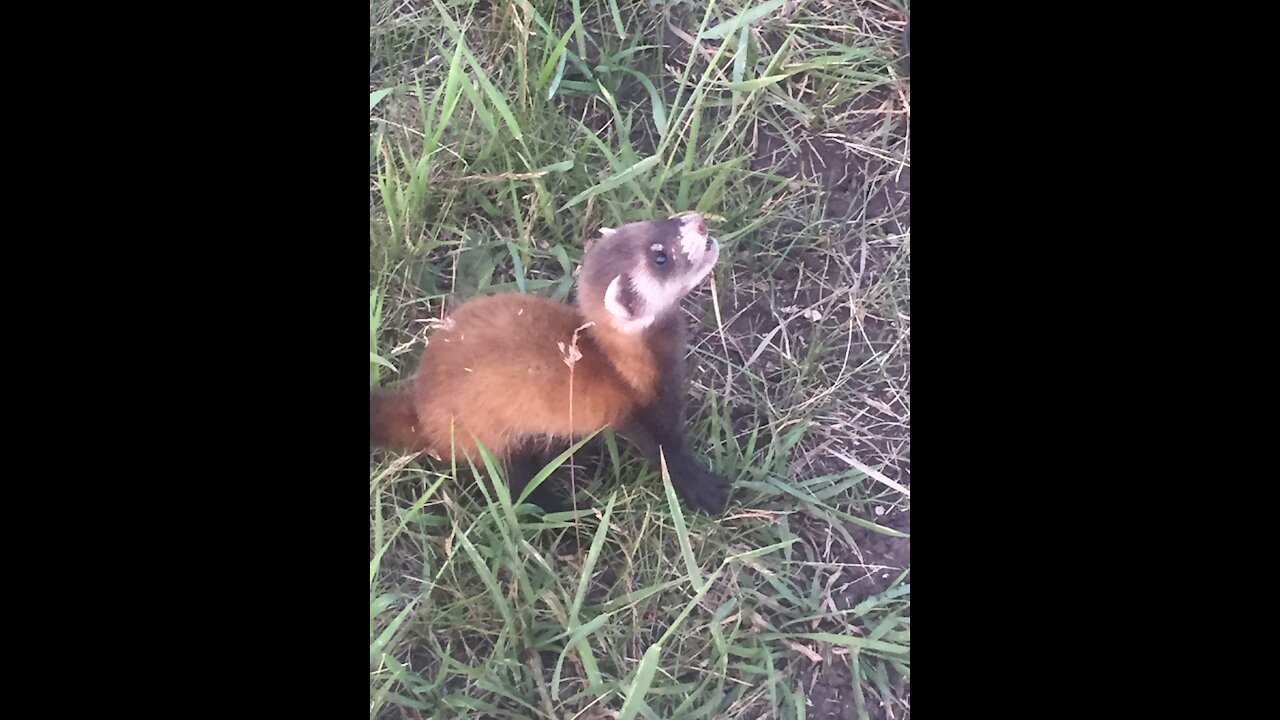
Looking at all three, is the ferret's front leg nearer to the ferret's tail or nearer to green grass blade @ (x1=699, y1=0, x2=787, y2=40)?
the ferret's tail

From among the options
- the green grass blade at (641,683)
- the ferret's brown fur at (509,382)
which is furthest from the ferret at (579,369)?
the green grass blade at (641,683)

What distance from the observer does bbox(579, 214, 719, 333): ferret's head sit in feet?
7.66

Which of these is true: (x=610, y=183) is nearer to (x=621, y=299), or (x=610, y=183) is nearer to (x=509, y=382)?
(x=621, y=299)

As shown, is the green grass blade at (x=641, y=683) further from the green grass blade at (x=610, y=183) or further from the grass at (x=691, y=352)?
the green grass blade at (x=610, y=183)

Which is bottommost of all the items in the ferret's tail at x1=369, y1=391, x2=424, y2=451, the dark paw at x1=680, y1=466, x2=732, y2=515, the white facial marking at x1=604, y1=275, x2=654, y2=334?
the dark paw at x1=680, y1=466, x2=732, y2=515

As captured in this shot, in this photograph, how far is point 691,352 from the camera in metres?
2.36

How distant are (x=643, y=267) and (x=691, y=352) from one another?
191 millimetres

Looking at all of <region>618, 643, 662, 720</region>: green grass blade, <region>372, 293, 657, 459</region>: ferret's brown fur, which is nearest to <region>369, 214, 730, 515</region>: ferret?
<region>372, 293, 657, 459</region>: ferret's brown fur

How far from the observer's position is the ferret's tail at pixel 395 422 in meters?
2.34

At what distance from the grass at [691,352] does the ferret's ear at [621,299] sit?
0.11 metres

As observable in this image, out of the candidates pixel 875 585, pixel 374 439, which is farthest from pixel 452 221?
pixel 875 585

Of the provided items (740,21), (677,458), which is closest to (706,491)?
(677,458)

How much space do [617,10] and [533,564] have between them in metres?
1.10

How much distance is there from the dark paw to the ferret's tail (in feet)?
1.74
